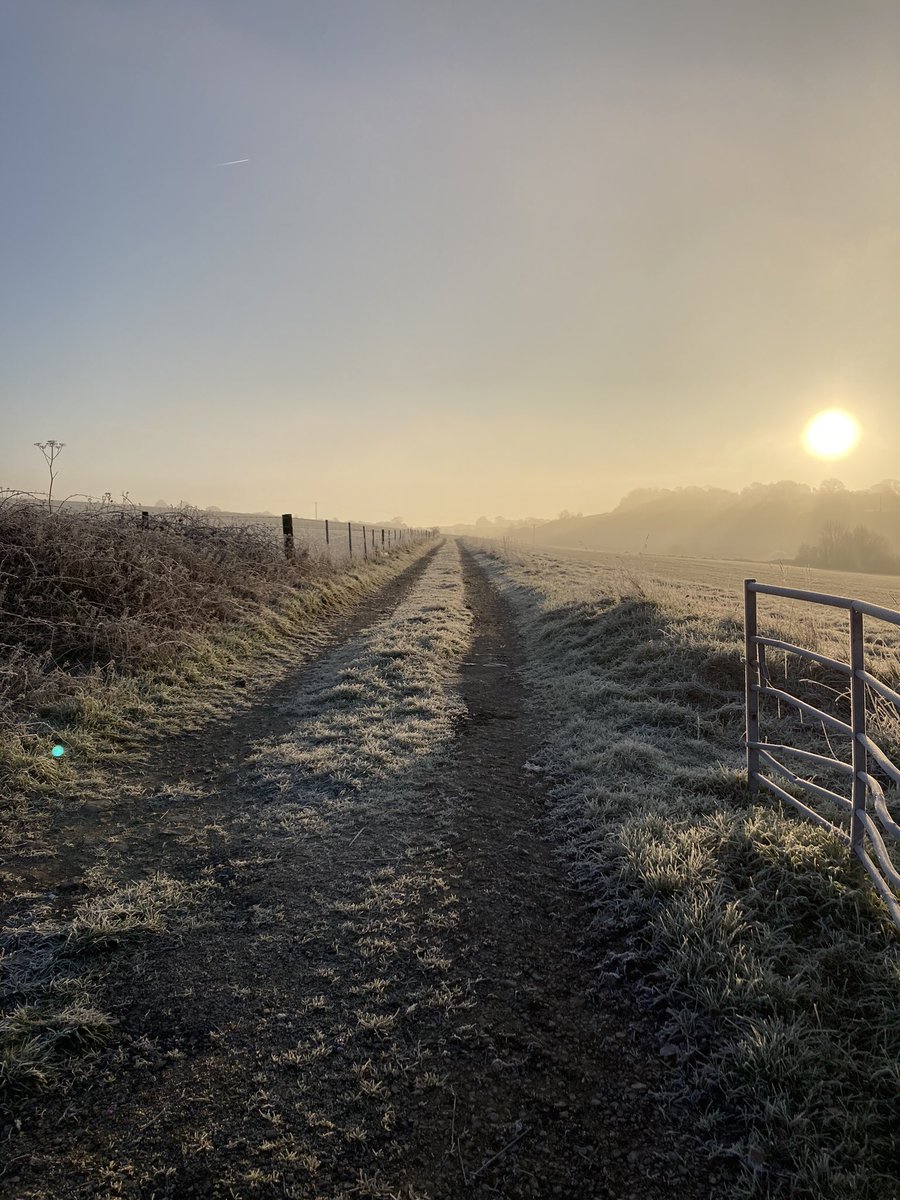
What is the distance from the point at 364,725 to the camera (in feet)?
22.1

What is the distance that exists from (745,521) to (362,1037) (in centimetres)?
14089

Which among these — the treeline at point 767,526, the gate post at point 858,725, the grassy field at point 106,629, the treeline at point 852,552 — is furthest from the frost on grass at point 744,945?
the treeline at point 852,552

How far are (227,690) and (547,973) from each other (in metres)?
6.17

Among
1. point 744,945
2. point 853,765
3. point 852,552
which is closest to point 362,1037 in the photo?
point 744,945

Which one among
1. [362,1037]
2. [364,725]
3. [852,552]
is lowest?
[362,1037]

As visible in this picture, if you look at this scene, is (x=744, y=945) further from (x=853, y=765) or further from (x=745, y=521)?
(x=745, y=521)

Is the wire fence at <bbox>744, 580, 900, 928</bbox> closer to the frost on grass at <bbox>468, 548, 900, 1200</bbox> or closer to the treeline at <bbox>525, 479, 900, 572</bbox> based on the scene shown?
the frost on grass at <bbox>468, 548, 900, 1200</bbox>

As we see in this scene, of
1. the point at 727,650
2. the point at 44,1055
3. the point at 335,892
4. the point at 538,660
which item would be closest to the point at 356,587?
the point at 538,660

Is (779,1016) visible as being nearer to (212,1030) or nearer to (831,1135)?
(831,1135)

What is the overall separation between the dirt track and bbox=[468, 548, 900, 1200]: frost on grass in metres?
0.22

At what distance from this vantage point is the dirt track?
81.0 inches

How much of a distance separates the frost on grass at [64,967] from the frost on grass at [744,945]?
2436mm

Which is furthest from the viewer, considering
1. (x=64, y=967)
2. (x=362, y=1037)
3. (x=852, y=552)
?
(x=852, y=552)

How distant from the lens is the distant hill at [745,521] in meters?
93.1
